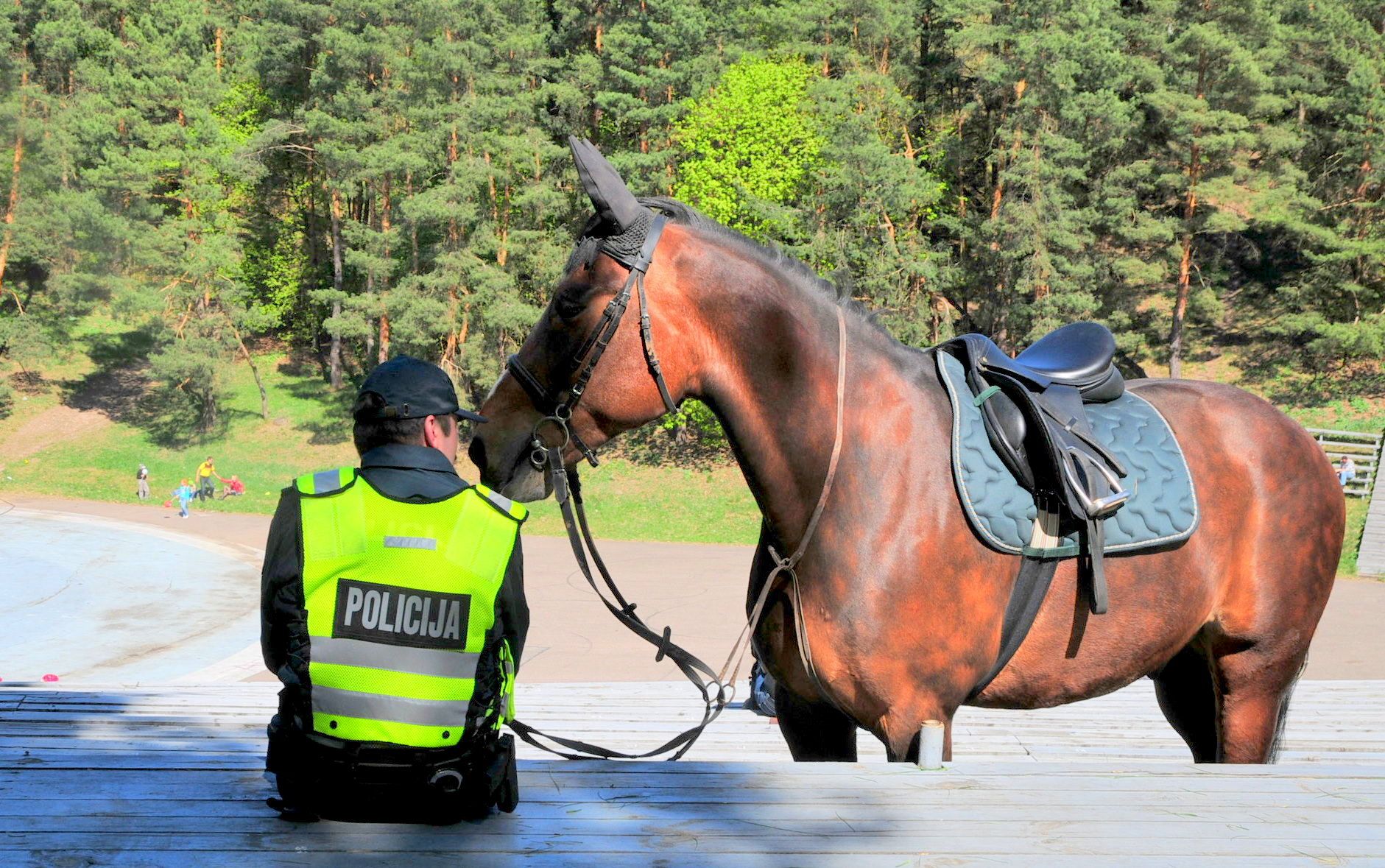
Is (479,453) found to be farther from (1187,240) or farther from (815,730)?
(1187,240)

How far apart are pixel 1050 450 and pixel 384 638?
6.59ft

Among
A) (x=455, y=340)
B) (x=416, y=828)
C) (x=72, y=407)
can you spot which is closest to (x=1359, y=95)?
(x=455, y=340)

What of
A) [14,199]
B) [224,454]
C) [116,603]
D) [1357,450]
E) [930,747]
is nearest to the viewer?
[930,747]

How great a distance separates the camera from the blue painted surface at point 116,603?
14.1m

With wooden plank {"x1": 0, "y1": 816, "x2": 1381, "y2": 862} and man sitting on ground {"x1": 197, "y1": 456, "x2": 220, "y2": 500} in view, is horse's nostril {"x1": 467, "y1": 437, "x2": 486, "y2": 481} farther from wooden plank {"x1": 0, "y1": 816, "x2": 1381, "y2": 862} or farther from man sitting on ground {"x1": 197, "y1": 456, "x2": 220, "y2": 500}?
man sitting on ground {"x1": 197, "y1": 456, "x2": 220, "y2": 500}

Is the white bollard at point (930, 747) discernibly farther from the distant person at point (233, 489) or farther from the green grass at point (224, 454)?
Answer: the distant person at point (233, 489)

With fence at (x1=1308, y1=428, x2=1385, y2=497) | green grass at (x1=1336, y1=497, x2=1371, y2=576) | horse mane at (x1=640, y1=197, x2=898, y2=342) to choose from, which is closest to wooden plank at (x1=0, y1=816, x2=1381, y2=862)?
horse mane at (x1=640, y1=197, x2=898, y2=342)

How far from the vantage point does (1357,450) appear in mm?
28031

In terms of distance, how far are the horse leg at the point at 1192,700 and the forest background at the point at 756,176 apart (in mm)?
26918

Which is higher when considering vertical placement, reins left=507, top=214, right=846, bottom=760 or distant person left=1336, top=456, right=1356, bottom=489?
reins left=507, top=214, right=846, bottom=760

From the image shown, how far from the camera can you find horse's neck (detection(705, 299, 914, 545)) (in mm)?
3195

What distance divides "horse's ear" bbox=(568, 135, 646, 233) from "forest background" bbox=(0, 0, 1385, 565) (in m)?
27.7

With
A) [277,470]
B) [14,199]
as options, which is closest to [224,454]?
[277,470]

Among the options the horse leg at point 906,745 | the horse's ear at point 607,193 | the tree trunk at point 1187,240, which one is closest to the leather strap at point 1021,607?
the horse leg at point 906,745
